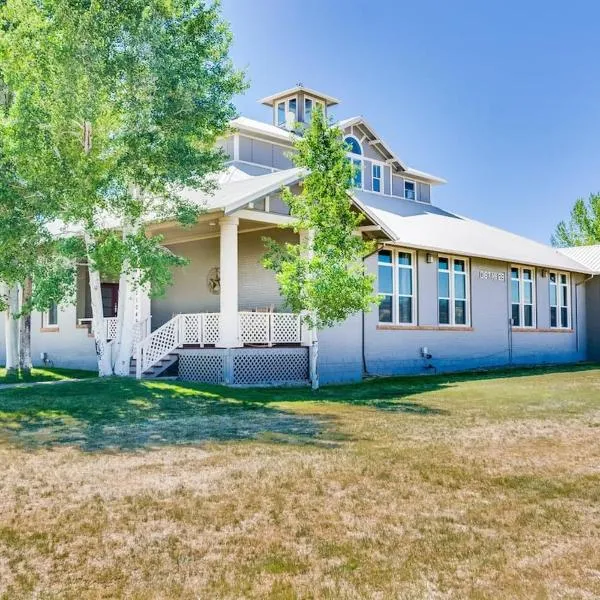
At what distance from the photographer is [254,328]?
1524 centimetres

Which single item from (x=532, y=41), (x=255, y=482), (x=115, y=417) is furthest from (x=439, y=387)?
(x=532, y=41)

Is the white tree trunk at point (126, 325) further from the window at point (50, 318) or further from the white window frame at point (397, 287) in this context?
the window at point (50, 318)

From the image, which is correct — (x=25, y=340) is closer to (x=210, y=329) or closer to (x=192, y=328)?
(x=192, y=328)

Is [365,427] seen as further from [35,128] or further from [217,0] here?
[217,0]

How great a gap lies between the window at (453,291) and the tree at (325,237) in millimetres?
7021

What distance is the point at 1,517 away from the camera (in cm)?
497

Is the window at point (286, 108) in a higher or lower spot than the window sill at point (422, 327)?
higher

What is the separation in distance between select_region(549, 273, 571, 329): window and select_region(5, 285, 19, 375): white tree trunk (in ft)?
59.6

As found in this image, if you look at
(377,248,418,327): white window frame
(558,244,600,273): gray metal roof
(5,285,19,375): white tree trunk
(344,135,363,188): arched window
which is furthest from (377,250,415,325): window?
(558,244,600,273): gray metal roof

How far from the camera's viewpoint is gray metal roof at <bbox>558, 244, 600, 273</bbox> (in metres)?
27.0

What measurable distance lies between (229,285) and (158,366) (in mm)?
2505

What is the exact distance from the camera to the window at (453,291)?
20453mm

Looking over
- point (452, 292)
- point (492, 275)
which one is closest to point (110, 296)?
point (452, 292)

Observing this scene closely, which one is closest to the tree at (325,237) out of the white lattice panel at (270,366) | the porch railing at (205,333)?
the porch railing at (205,333)
